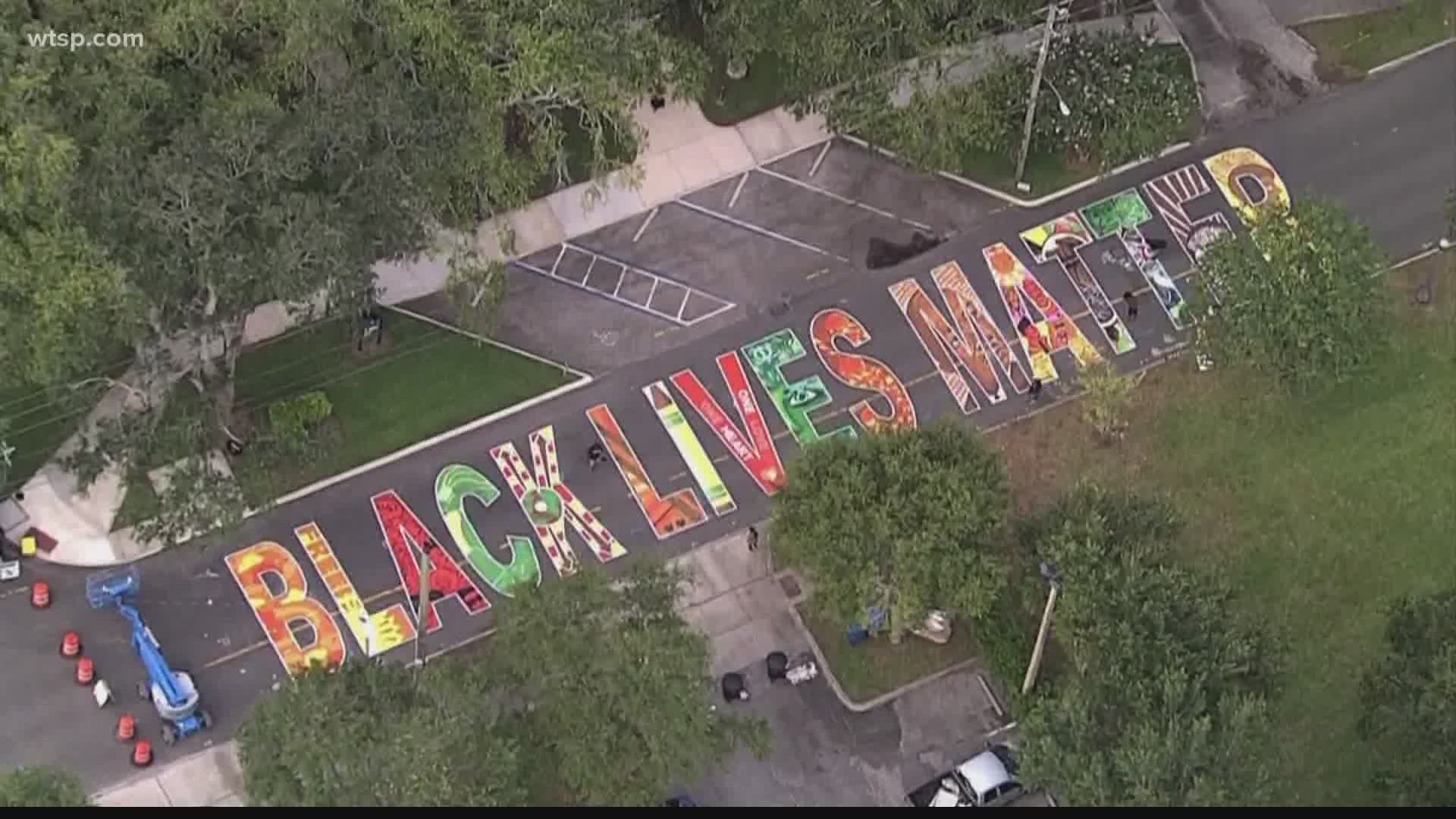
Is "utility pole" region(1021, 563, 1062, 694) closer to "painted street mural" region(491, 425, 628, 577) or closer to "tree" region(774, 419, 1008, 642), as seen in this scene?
"tree" region(774, 419, 1008, 642)

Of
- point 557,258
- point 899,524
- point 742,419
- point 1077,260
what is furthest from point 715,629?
point 1077,260

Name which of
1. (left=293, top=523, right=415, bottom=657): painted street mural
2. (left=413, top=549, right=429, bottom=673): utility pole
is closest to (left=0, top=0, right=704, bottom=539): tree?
(left=293, top=523, right=415, bottom=657): painted street mural

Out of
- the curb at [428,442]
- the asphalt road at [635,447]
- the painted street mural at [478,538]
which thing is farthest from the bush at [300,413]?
the painted street mural at [478,538]

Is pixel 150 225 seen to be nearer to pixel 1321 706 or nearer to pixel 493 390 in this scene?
pixel 493 390

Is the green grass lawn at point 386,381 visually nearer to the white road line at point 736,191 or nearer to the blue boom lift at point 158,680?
the blue boom lift at point 158,680

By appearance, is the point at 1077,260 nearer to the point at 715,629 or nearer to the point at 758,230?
the point at 758,230

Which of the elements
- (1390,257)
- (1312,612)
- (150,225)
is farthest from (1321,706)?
(150,225)
